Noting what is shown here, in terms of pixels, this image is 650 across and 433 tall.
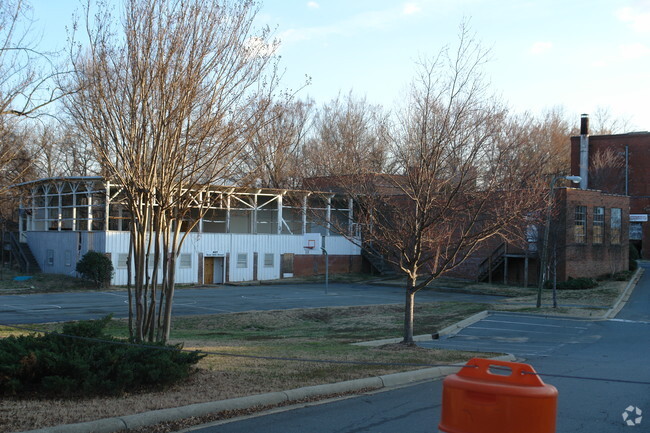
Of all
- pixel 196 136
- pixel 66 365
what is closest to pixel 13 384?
pixel 66 365

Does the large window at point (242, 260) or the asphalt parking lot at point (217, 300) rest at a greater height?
the large window at point (242, 260)

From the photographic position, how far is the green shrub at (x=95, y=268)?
4038cm

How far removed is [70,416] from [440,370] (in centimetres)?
670

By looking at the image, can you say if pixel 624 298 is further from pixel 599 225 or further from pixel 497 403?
pixel 497 403

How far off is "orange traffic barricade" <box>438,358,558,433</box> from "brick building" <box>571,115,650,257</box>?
58.3 meters

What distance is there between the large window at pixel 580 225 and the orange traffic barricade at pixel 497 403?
133ft

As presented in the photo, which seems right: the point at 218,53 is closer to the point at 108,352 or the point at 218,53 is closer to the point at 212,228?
the point at 108,352

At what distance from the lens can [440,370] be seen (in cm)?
1187

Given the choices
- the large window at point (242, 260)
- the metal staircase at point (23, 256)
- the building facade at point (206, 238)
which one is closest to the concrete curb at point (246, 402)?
the building facade at point (206, 238)

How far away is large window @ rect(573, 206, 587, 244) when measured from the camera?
139ft

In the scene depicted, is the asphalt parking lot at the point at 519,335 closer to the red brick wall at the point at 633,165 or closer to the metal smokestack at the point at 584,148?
the metal smokestack at the point at 584,148

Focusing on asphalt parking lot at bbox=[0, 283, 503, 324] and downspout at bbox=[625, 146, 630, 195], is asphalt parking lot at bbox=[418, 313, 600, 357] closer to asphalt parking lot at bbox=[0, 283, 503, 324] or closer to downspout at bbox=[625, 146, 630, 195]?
asphalt parking lot at bbox=[0, 283, 503, 324]

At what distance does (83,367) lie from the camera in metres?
8.38

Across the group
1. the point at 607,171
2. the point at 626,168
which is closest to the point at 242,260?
the point at 607,171
